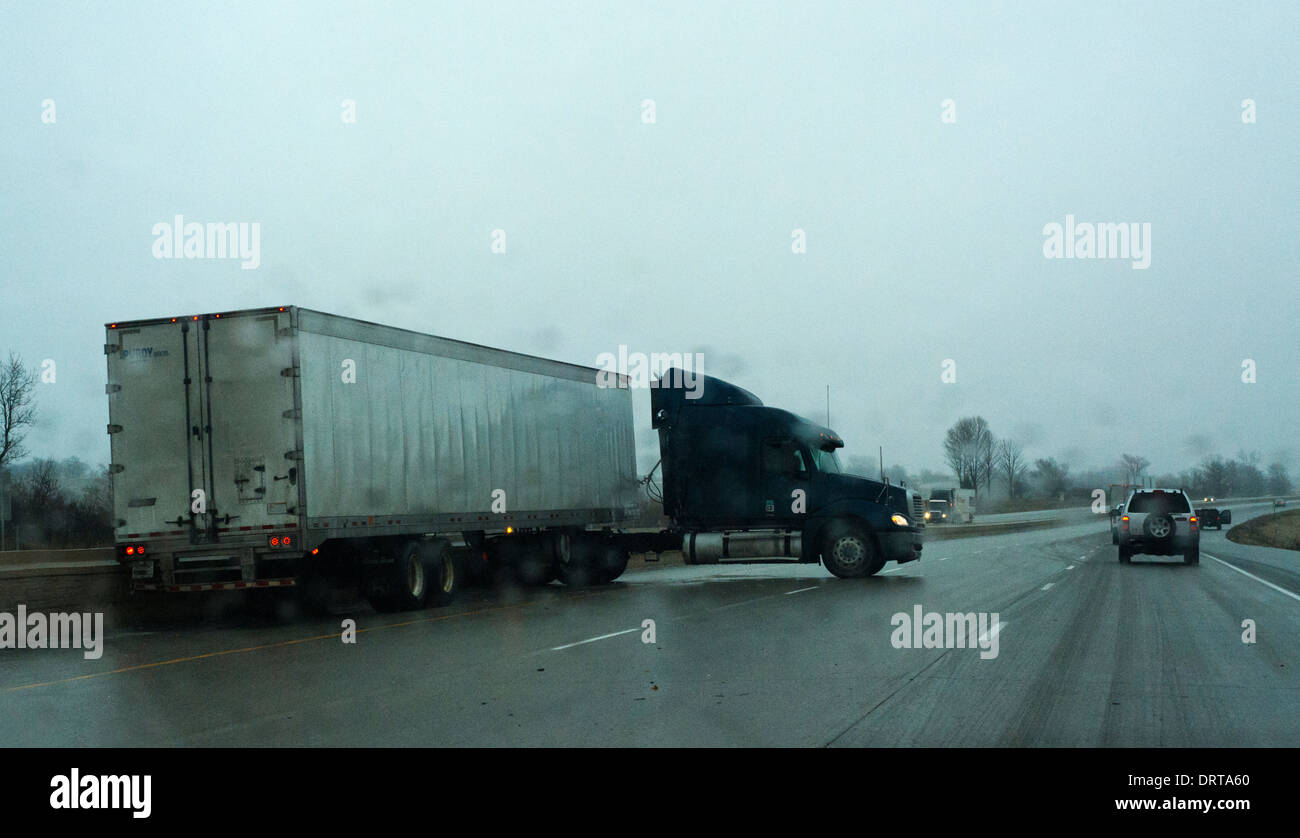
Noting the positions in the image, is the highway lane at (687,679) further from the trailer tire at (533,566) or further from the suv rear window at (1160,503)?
the suv rear window at (1160,503)

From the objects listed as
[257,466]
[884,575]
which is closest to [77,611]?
[257,466]

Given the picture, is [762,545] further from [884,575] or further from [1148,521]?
[1148,521]

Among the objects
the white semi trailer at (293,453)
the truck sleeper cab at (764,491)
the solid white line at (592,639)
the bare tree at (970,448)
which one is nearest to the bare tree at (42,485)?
the truck sleeper cab at (764,491)

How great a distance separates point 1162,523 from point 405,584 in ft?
67.2

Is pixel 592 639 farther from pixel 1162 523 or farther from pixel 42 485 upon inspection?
pixel 42 485

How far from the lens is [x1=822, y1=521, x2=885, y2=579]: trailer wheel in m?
23.8

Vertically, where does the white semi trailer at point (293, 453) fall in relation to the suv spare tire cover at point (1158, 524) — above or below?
above

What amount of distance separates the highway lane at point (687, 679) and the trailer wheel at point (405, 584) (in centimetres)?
38

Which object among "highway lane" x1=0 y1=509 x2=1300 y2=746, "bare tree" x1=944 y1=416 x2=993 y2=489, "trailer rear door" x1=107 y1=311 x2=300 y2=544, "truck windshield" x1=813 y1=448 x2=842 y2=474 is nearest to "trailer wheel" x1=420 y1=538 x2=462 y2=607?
"highway lane" x1=0 y1=509 x2=1300 y2=746

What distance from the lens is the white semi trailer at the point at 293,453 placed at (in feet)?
52.3

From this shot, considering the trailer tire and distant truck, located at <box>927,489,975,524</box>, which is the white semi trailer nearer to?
the trailer tire

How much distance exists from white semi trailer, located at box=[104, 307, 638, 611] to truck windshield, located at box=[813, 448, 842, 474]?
297 inches

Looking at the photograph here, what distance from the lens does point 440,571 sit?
19.7m
